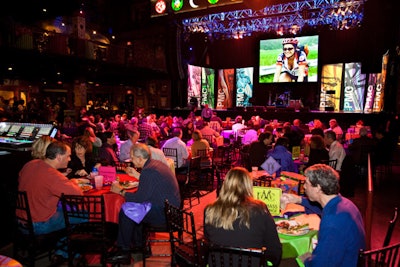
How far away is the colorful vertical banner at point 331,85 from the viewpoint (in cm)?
1609

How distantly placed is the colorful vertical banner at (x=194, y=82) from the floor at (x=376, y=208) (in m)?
11.3

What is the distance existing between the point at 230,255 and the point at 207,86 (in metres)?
17.6

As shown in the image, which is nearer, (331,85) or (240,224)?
(240,224)

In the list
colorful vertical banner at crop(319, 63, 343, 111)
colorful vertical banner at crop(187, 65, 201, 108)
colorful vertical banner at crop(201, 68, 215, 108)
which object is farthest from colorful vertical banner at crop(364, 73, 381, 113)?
colorful vertical banner at crop(187, 65, 201, 108)

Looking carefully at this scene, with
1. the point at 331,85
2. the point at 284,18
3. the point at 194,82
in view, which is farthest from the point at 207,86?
the point at 331,85

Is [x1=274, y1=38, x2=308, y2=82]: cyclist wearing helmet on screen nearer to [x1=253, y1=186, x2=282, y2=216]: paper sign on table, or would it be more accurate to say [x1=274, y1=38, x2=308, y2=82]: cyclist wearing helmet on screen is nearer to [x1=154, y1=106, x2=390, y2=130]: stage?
[x1=154, y1=106, x2=390, y2=130]: stage

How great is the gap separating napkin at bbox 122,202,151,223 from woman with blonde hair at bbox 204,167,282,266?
1270mm

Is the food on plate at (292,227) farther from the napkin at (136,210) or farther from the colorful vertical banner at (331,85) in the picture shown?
the colorful vertical banner at (331,85)

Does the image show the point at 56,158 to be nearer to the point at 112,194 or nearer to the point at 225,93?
the point at 112,194

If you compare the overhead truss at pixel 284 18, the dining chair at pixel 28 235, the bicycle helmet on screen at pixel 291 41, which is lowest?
the dining chair at pixel 28 235

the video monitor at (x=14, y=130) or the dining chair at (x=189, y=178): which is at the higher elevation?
the video monitor at (x=14, y=130)

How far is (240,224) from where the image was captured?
218 centimetres

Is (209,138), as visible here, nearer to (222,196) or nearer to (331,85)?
(222,196)

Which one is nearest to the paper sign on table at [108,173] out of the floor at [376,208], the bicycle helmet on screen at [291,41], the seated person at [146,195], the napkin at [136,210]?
the seated person at [146,195]
